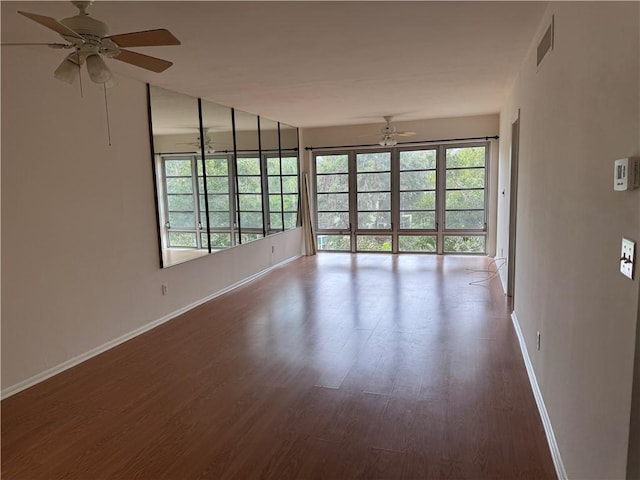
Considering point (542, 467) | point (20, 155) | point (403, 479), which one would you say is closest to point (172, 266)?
point (20, 155)

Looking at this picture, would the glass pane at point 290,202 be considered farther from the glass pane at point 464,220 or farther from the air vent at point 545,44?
the air vent at point 545,44

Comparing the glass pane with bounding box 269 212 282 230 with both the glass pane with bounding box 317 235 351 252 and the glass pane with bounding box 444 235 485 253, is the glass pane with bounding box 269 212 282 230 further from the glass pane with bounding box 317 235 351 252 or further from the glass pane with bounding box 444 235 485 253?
the glass pane with bounding box 444 235 485 253

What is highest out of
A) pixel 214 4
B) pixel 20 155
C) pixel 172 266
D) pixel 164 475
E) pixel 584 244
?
pixel 214 4

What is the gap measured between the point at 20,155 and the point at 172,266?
203 cm

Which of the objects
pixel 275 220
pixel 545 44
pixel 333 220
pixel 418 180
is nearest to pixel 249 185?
pixel 275 220

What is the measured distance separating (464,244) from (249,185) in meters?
4.40

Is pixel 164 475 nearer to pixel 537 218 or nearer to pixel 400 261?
pixel 537 218

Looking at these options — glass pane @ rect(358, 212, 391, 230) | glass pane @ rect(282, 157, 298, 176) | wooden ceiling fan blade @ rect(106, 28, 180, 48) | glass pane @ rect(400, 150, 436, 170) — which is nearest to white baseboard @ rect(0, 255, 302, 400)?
wooden ceiling fan blade @ rect(106, 28, 180, 48)

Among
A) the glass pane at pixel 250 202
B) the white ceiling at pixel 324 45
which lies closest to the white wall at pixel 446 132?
the white ceiling at pixel 324 45

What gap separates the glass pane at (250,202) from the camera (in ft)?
21.2

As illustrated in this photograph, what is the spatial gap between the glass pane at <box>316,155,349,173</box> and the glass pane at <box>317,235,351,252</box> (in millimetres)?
1411

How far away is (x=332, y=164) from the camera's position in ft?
29.2

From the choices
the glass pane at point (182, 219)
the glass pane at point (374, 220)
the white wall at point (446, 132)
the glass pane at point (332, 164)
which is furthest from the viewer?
the glass pane at point (332, 164)

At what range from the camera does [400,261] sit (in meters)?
7.93
